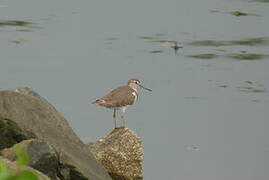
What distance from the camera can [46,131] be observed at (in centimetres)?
746

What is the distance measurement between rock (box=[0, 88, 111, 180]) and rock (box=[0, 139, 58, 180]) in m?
0.41

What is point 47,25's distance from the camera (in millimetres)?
15242

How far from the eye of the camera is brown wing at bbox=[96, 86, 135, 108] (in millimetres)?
10055

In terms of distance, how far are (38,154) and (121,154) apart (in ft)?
8.84

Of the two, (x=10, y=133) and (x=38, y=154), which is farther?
(x=10, y=133)

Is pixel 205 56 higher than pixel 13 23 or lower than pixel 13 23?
lower

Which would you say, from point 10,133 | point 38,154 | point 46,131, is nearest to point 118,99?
point 46,131

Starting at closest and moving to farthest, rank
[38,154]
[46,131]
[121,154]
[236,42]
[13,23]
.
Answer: [38,154], [46,131], [121,154], [236,42], [13,23]

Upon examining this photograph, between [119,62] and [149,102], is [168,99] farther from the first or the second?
[119,62]

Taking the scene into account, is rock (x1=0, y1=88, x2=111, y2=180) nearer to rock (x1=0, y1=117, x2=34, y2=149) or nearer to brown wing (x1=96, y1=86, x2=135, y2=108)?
rock (x1=0, y1=117, x2=34, y2=149)

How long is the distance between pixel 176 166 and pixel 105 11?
671 cm

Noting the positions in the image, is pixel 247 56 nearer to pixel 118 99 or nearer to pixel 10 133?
pixel 118 99

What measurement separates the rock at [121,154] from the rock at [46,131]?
1088mm

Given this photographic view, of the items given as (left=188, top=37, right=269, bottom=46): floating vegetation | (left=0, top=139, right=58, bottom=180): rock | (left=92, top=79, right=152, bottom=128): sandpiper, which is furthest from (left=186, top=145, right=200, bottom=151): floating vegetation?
(left=188, top=37, right=269, bottom=46): floating vegetation
